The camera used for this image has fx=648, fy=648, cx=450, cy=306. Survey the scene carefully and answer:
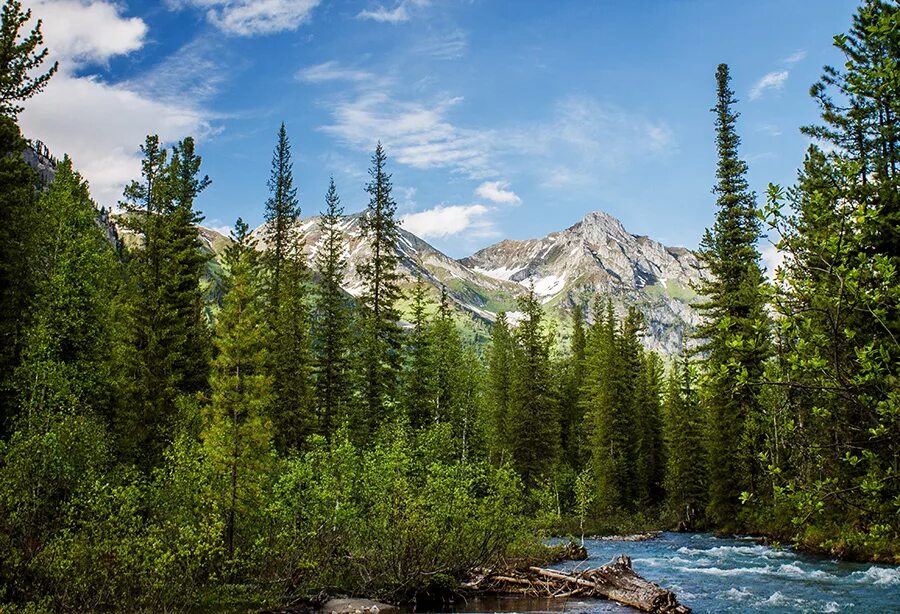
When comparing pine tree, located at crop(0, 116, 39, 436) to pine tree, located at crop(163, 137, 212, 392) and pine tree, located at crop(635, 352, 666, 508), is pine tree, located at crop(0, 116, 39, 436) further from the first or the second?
pine tree, located at crop(635, 352, 666, 508)

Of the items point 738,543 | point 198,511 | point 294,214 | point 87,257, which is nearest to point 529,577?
point 198,511

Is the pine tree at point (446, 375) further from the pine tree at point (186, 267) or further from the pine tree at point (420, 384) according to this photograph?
the pine tree at point (186, 267)

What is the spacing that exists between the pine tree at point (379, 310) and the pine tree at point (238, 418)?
1597cm

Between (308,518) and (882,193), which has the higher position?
(882,193)

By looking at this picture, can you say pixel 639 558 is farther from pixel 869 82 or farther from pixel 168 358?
pixel 869 82

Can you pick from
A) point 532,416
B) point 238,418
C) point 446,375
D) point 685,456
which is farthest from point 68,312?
point 685,456

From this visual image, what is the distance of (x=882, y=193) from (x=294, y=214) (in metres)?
36.5

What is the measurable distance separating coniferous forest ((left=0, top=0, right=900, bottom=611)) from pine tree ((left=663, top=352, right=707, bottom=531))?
0.27 metres

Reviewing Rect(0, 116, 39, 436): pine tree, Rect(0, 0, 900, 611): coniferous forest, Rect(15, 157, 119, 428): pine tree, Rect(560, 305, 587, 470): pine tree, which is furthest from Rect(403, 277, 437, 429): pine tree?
Rect(0, 116, 39, 436): pine tree

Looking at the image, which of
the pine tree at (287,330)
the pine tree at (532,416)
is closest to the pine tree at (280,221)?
the pine tree at (287,330)

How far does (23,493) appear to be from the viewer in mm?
15414

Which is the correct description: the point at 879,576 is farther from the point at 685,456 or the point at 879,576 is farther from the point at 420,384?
the point at 420,384

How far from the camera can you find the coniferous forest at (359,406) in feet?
26.0

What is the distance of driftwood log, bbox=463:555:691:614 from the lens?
2067 cm
